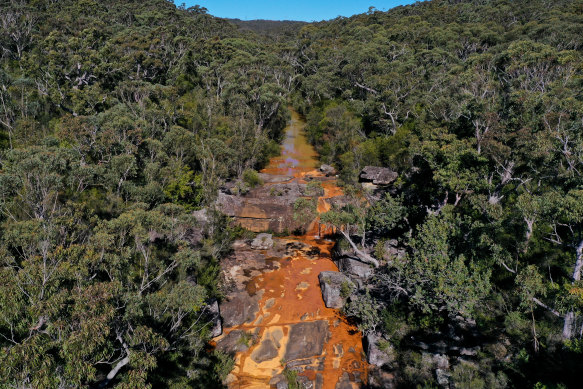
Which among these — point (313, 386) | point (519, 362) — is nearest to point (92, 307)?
point (313, 386)

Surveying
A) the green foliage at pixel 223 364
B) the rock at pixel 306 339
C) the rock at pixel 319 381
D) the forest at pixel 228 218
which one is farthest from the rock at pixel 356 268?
the green foliage at pixel 223 364

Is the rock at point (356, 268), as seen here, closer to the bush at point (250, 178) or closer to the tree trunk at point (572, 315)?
the tree trunk at point (572, 315)

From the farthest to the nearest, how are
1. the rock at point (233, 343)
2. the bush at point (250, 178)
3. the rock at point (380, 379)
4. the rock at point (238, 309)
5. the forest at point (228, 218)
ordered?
the bush at point (250, 178) < the rock at point (238, 309) < the rock at point (233, 343) < the rock at point (380, 379) < the forest at point (228, 218)

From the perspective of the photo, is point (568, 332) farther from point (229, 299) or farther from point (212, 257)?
point (212, 257)

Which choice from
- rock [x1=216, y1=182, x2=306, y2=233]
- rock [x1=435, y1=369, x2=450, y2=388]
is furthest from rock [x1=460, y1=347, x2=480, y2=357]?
rock [x1=216, y1=182, x2=306, y2=233]

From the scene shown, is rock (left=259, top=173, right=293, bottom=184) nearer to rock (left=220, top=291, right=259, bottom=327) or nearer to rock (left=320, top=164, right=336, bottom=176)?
rock (left=320, top=164, right=336, bottom=176)
